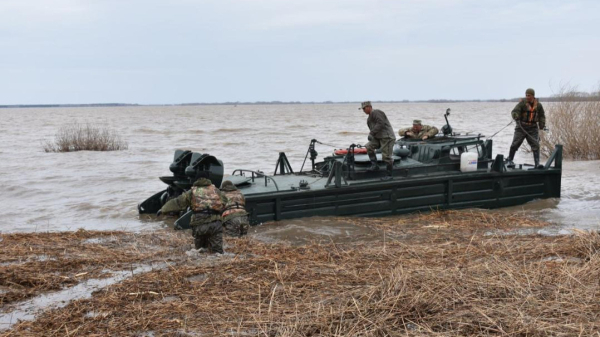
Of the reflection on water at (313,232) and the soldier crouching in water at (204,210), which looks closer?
the soldier crouching in water at (204,210)

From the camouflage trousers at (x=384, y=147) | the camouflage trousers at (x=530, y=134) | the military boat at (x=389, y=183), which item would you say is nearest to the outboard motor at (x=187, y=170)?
the military boat at (x=389, y=183)

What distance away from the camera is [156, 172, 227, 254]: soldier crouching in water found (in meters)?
7.74

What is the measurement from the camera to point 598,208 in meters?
13.3

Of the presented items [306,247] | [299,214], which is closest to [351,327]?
[306,247]

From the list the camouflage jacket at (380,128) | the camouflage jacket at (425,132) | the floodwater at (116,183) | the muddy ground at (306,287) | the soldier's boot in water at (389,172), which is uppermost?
the camouflage jacket at (380,128)

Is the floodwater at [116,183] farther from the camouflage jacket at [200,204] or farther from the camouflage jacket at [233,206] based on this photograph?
the camouflage jacket at [200,204]

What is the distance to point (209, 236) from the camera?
7836 mm

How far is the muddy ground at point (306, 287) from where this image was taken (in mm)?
4906

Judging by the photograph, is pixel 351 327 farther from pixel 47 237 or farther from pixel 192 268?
pixel 47 237

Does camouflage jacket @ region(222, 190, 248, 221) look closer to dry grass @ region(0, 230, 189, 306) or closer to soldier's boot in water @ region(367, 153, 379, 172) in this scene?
dry grass @ region(0, 230, 189, 306)

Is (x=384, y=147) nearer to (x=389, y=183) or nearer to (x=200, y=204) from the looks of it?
(x=389, y=183)

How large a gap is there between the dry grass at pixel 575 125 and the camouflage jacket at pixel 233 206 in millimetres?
15637

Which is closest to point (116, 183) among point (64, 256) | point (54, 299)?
point (64, 256)

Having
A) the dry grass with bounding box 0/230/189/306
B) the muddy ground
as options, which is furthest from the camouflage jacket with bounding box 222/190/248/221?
the dry grass with bounding box 0/230/189/306
